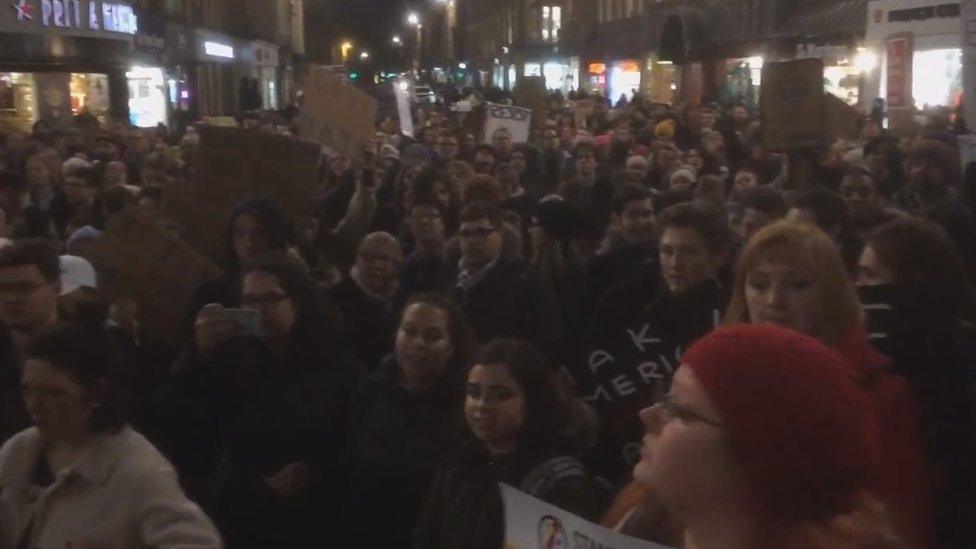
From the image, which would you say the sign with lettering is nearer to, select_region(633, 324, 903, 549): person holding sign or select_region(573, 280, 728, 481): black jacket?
select_region(573, 280, 728, 481): black jacket

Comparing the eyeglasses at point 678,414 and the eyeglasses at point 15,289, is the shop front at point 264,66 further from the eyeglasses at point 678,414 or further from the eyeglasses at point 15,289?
the eyeglasses at point 678,414

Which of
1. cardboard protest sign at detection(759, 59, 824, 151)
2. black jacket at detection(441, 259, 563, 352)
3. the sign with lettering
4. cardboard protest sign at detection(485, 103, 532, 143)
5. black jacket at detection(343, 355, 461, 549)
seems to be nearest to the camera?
black jacket at detection(343, 355, 461, 549)

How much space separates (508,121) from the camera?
617 inches

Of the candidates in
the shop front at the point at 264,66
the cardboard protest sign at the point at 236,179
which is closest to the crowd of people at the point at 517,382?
the cardboard protest sign at the point at 236,179

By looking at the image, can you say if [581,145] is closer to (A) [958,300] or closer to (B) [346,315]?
(B) [346,315]

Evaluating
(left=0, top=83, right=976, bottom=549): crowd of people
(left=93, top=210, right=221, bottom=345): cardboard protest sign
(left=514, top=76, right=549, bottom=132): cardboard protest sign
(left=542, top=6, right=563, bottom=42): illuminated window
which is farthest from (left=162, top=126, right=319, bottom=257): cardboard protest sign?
(left=542, top=6, right=563, bottom=42): illuminated window

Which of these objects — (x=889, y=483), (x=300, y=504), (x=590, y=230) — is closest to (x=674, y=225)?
(x=300, y=504)

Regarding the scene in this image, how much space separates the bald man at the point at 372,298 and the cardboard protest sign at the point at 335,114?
3827mm

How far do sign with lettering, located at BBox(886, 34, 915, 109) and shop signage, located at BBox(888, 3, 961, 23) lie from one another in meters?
0.34

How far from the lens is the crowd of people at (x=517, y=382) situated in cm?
183

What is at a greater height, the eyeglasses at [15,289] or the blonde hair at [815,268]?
the blonde hair at [815,268]

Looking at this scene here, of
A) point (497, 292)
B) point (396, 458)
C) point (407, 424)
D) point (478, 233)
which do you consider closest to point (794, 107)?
point (478, 233)

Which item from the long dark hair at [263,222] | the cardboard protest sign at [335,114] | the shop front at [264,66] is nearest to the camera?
the long dark hair at [263,222]

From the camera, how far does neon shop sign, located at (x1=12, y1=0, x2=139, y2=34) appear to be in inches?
859
